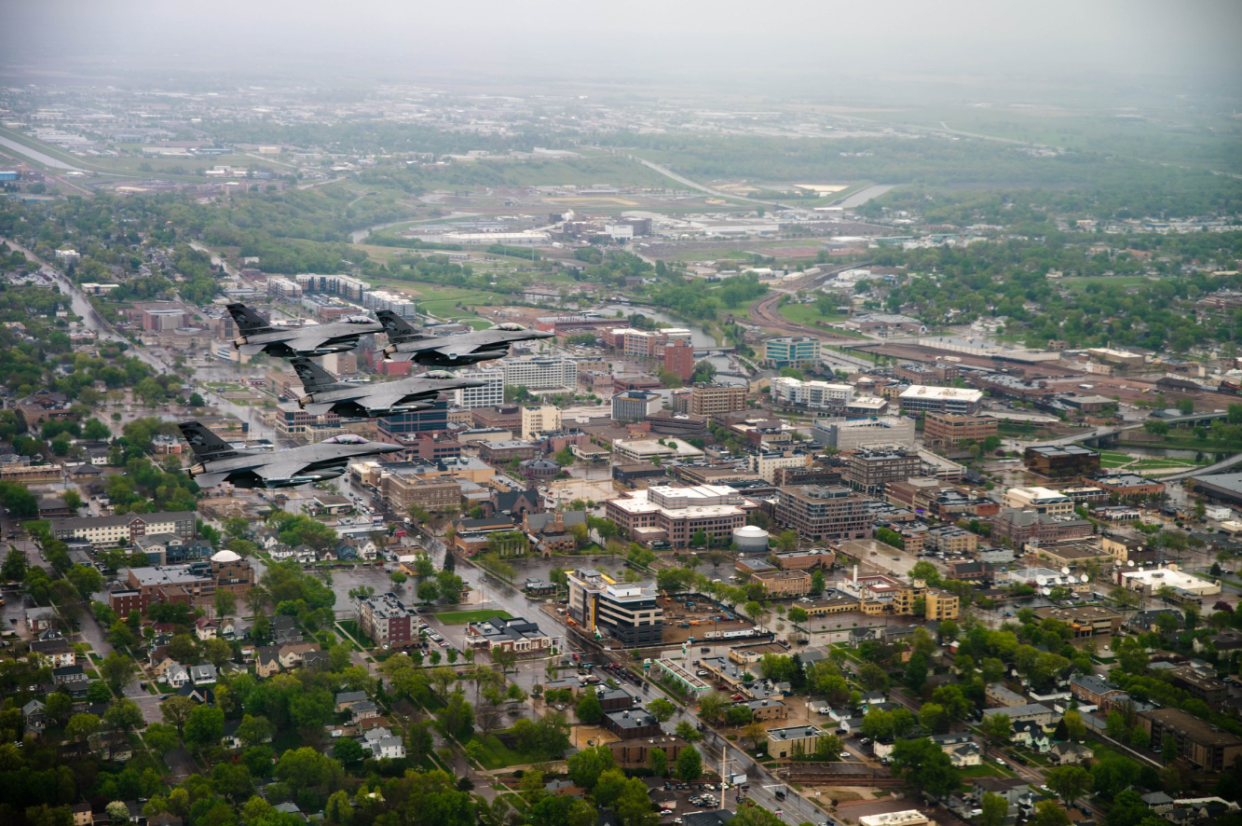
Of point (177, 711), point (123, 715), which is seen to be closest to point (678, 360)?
point (177, 711)

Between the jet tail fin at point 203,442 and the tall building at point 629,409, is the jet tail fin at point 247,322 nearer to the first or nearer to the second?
the jet tail fin at point 203,442

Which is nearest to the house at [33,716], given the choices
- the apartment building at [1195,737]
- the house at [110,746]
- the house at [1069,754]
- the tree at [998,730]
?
the house at [110,746]

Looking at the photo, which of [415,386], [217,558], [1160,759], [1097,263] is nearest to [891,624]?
[1160,759]

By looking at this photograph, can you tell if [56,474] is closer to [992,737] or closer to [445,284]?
[992,737]

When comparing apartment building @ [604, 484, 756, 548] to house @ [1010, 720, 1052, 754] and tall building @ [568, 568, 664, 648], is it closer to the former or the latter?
tall building @ [568, 568, 664, 648]

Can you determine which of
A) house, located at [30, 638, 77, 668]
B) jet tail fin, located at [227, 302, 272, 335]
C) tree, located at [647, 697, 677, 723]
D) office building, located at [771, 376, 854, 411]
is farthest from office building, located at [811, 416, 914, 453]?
jet tail fin, located at [227, 302, 272, 335]
